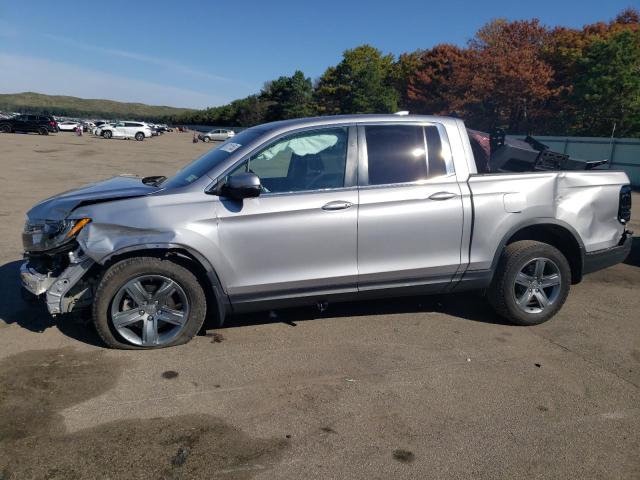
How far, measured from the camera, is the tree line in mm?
33375

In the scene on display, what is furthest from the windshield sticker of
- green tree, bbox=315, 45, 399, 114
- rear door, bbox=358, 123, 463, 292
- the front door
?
green tree, bbox=315, 45, 399, 114

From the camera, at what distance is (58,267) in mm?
4047

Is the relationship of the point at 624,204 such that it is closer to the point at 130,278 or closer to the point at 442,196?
the point at 442,196

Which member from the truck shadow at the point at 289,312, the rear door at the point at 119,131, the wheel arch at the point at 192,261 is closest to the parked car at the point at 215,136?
the rear door at the point at 119,131

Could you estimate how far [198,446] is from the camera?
9.41 ft

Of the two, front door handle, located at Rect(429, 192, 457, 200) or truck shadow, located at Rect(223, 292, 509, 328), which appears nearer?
front door handle, located at Rect(429, 192, 457, 200)

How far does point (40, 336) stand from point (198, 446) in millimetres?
2241

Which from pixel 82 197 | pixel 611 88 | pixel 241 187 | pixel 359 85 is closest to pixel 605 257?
pixel 241 187

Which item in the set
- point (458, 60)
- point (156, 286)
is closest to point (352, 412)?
point (156, 286)

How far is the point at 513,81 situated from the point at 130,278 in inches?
1731

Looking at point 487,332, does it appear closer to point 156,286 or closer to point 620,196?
point 620,196

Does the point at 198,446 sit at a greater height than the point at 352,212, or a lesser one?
lesser

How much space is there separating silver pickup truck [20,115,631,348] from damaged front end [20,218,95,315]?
11 mm

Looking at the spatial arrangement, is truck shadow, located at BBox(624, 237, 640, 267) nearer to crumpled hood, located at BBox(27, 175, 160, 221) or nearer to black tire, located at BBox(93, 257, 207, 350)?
black tire, located at BBox(93, 257, 207, 350)
